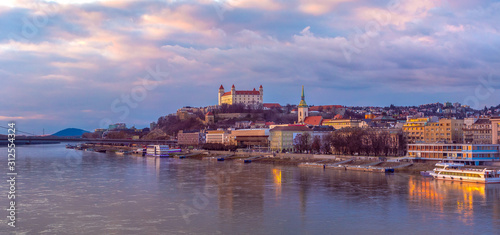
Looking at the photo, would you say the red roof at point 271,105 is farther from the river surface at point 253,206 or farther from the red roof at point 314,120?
the river surface at point 253,206

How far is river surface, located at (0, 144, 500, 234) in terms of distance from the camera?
1672cm

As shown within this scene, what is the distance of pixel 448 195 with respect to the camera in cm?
2381

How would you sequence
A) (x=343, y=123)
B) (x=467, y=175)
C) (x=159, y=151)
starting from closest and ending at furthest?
1. (x=467, y=175)
2. (x=159, y=151)
3. (x=343, y=123)

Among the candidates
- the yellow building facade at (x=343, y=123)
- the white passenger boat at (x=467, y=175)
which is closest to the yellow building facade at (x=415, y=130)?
the yellow building facade at (x=343, y=123)

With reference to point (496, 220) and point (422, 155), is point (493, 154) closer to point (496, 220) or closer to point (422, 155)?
point (422, 155)

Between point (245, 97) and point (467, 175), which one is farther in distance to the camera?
point (245, 97)

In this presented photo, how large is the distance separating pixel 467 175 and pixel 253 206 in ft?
51.2

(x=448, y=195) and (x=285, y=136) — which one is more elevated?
(x=285, y=136)

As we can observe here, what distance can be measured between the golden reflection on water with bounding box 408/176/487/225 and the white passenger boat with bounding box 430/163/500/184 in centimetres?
69

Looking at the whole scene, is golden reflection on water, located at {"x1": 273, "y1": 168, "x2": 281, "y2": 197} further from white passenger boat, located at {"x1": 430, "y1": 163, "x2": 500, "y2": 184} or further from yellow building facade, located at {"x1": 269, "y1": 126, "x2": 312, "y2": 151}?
yellow building facade, located at {"x1": 269, "y1": 126, "x2": 312, "y2": 151}

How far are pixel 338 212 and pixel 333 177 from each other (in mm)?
13467

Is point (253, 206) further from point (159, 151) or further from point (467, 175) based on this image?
point (159, 151)

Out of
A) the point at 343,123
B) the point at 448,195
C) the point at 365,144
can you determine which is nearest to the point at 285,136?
the point at 343,123

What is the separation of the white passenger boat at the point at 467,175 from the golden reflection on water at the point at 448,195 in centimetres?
69
